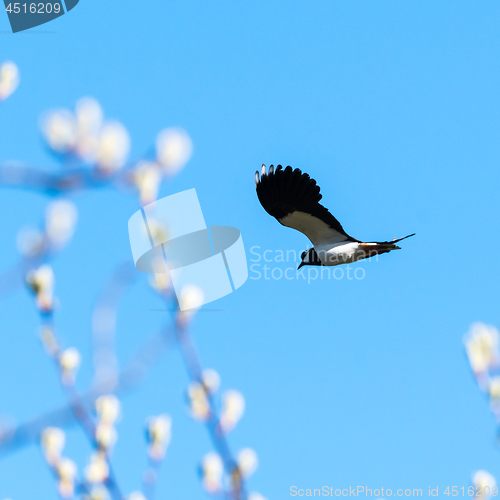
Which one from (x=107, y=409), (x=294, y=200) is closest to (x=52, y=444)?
(x=107, y=409)

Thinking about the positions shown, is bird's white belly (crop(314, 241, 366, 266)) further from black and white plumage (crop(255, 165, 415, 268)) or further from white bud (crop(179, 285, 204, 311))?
white bud (crop(179, 285, 204, 311))

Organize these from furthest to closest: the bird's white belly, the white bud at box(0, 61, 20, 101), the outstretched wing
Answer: the bird's white belly, the outstretched wing, the white bud at box(0, 61, 20, 101)

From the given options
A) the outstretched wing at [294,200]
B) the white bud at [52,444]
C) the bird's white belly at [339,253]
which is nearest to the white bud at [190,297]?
the white bud at [52,444]

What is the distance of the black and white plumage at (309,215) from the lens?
8.86 meters

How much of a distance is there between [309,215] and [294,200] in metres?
0.40

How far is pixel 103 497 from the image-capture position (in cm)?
414

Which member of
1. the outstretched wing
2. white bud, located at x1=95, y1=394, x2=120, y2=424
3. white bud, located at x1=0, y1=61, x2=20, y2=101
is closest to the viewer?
white bud, located at x1=0, y1=61, x2=20, y2=101

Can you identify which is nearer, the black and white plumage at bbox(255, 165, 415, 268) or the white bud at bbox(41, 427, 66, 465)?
the white bud at bbox(41, 427, 66, 465)

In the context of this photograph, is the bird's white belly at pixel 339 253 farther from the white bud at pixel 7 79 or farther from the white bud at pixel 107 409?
the white bud at pixel 7 79

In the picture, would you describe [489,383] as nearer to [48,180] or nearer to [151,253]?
[151,253]

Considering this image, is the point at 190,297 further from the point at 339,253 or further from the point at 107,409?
the point at 339,253

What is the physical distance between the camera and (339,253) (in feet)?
31.9

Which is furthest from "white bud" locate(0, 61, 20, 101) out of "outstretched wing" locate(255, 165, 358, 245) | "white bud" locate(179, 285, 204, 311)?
"outstretched wing" locate(255, 165, 358, 245)

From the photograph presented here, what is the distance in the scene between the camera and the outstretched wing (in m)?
8.85
